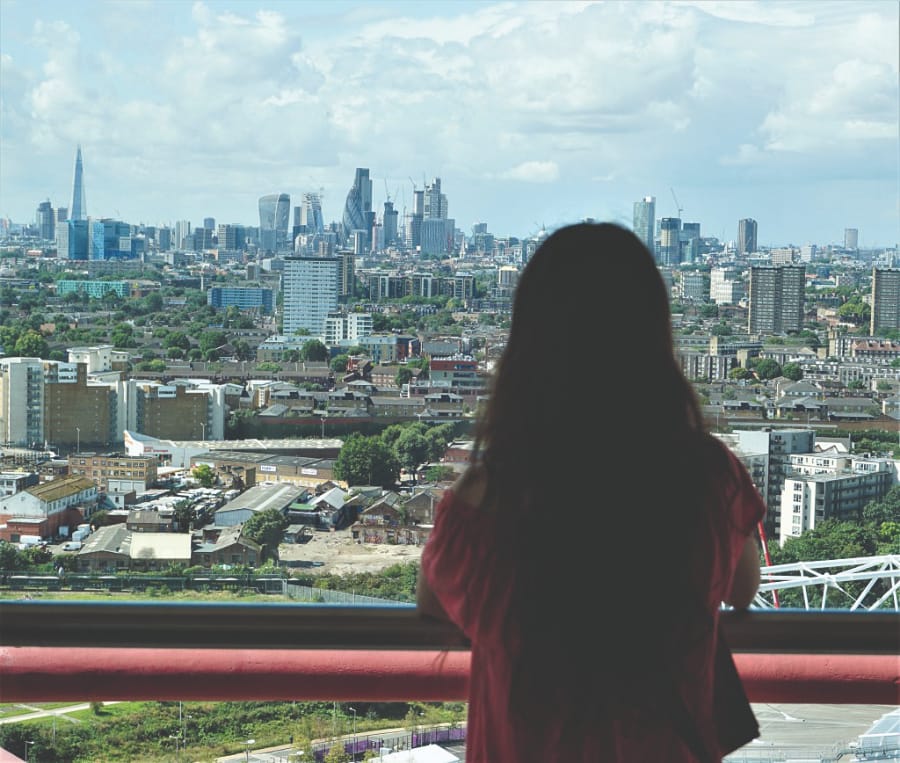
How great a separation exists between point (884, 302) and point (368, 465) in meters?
2.11

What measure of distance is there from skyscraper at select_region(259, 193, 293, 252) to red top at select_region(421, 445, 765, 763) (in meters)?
5.87

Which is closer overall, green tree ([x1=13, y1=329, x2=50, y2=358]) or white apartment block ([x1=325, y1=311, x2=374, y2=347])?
green tree ([x1=13, y1=329, x2=50, y2=358])

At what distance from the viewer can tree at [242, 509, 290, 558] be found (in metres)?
1.92

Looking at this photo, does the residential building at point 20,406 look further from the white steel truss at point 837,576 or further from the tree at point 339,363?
the tree at point 339,363

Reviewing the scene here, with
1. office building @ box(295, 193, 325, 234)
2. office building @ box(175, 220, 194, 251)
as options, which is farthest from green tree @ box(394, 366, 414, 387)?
office building @ box(175, 220, 194, 251)

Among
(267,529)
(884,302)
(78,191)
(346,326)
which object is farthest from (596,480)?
(346,326)

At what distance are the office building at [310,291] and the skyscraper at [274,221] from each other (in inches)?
5.4

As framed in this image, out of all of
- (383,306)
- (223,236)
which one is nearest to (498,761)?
(383,306)

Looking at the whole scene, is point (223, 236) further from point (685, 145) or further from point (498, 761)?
point (498, 761)

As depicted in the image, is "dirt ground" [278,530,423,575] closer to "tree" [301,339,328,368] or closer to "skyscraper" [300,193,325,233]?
"skyscraper" [300,193,325,233]

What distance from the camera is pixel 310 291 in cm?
707

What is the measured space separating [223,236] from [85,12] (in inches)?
207

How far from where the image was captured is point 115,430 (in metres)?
4.00

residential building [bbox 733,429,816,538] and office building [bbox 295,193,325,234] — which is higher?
office building [bbox 295,193,325,234]
